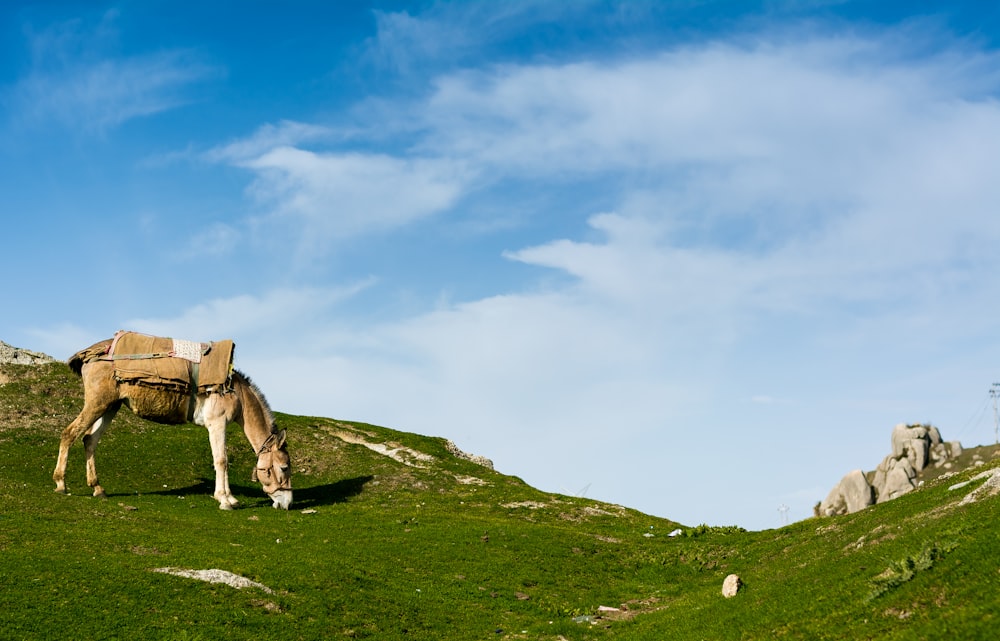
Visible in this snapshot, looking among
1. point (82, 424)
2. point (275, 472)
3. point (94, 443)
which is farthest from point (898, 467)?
point (82, 424)

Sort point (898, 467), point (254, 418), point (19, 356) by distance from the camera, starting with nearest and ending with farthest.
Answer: point (254, 418)
point (19, 356)
point (898, 467)

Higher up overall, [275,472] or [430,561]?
[275,472]

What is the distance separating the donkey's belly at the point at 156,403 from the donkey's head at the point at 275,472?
15.6ft

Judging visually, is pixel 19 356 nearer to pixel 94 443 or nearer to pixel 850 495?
pixel 94 443

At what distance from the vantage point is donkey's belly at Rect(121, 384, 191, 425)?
1706 inches

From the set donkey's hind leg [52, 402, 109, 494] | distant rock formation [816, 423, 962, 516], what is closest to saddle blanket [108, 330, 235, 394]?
donkey's hind leg [52, 402, 109, 494]

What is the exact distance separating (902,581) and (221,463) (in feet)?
112

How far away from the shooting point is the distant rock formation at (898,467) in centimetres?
9731

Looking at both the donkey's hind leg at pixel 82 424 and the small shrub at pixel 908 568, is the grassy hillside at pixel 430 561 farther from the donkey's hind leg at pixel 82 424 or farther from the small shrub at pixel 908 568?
the donkey's hind leg at pixel 82 424

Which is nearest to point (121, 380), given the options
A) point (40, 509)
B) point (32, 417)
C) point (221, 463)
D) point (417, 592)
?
point (221, 463)

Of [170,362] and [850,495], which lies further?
[850,495]

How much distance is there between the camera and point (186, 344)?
148 ft

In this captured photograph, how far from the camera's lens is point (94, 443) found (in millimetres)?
43750

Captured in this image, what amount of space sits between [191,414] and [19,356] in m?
27.7
